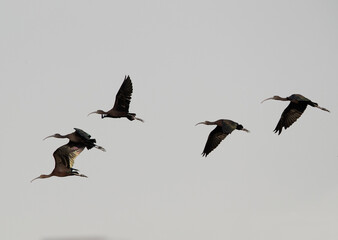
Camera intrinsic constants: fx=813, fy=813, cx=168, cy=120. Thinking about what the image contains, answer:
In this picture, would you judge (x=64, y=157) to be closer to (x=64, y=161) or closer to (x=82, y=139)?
(x=64, y=161)

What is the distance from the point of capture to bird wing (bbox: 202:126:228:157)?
183ft

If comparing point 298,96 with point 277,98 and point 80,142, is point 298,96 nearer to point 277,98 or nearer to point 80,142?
point 277,98

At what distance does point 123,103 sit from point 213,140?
6.82 metres

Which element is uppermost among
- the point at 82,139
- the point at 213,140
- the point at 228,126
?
the point at 228,126

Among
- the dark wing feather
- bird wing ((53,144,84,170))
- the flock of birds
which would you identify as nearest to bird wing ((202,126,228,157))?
the flock of birds

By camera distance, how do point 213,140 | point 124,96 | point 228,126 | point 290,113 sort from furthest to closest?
point 213,140, point 290,113, point 124,96, point 228,126

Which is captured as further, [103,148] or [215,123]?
[215,123]

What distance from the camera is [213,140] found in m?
56.1

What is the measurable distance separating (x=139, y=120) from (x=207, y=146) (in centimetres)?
503

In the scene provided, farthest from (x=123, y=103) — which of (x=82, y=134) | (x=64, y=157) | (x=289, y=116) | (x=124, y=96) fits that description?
(x=289, y=116)

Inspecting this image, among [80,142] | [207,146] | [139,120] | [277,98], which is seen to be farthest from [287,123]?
[80,142]

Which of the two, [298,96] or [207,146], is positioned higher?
[298,96]

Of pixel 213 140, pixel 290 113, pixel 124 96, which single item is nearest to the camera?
pixel 124 96

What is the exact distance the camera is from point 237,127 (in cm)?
5188
